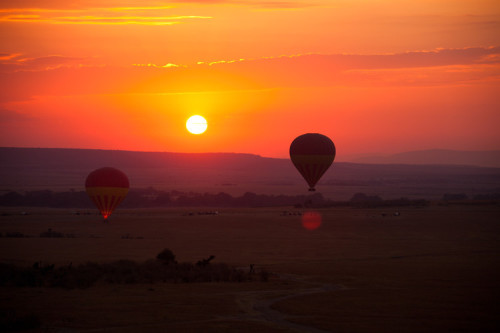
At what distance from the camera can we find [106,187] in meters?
57.7

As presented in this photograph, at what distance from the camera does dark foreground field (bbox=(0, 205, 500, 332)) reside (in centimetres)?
2441

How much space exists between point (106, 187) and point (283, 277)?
25803 millimetres

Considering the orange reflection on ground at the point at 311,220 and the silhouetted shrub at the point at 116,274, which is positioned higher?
the orange reflection on ground at the point at 311,220

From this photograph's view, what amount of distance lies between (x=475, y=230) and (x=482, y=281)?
28158 millimetres

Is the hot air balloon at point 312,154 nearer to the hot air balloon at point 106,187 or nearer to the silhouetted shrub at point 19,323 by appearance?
the hot air balloon at point 106,187

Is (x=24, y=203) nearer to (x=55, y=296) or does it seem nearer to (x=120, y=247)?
(x=120, y=247)

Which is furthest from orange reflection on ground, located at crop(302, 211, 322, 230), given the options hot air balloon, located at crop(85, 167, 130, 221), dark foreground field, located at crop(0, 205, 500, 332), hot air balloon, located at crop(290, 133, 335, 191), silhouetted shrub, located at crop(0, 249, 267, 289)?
silhouetted shrub, located at crop(0, 249, 267, 289)

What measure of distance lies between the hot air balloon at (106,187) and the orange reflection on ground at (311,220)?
15.4 meters

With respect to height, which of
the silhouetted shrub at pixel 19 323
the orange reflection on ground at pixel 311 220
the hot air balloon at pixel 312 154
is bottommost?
the silhouetted shrub at pixel 19 323

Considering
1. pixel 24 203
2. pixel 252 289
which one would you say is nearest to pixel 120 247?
pixel 252 289

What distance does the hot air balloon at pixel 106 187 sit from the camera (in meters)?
57.9

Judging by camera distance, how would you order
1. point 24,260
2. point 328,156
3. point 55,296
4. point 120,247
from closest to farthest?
1. point 55,296
2. point 24,260
3. point 120,247
4. point 328,156

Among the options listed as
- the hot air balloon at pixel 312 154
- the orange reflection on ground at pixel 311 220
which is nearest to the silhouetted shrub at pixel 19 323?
the hot air balloon at pixel 312 154

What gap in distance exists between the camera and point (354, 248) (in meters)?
49.2
